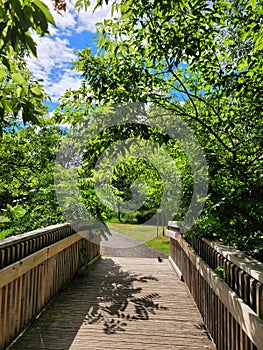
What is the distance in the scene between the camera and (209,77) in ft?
9.85

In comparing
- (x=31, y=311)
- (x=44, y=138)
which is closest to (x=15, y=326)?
(x=31, y=311)

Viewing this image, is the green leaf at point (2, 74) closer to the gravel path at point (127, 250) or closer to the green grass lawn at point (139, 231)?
the gravel path at point (127, 250)

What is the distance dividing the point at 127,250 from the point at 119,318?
6739 millimetres

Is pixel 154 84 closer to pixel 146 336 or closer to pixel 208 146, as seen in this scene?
pixel 208 146

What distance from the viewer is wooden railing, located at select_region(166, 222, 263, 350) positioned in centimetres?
172

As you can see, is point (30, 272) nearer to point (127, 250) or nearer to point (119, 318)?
point (119, 318)

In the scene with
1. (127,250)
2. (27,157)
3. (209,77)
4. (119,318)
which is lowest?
(127,250)

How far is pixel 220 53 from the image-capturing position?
3.37 metres

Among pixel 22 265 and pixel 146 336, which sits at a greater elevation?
pixel 22 265

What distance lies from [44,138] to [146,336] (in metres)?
5.67

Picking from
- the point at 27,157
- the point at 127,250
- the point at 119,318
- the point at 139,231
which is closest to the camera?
the point at 119,318

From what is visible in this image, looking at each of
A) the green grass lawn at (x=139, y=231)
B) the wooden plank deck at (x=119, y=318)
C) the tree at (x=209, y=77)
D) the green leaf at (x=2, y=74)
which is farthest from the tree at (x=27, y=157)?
the green grass lawn at (x=139, y=231)

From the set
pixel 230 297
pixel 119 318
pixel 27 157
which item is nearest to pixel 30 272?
pixel 119 318

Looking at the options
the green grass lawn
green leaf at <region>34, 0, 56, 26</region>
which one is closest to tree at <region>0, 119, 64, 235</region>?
green leaf at <region>34, 0, 56, 26</region>
